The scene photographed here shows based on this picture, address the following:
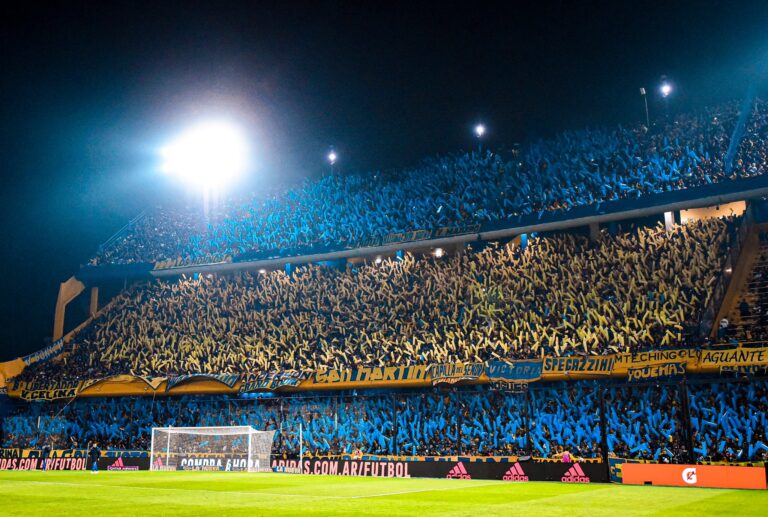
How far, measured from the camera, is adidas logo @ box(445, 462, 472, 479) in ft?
71.4

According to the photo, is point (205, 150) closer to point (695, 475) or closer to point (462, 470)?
point (462, 470)

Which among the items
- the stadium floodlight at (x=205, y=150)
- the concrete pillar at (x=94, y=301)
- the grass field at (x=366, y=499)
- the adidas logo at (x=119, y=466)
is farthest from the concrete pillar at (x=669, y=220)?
the concrete pillar at (x=94, y=301)

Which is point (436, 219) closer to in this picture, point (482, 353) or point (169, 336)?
point (482, 353)

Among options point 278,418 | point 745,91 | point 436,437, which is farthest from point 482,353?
point 745,91

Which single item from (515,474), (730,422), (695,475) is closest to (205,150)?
(515,474)

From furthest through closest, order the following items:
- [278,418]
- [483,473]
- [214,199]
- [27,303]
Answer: [214,199] < [27,303] < [278,418] < [483,473]

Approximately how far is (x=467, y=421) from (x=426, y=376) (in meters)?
2.71

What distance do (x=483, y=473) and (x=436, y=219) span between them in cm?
1780

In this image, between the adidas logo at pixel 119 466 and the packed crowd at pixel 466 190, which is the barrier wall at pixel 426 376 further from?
the packed crowd at pixel 466 190

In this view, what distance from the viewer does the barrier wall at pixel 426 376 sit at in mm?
22484

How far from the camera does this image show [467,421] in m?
25.5

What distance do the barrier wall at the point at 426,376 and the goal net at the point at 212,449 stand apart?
11.1 ft

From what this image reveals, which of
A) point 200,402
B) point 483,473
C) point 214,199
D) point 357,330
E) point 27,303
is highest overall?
point 214,199

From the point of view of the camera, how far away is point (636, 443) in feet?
71.6
